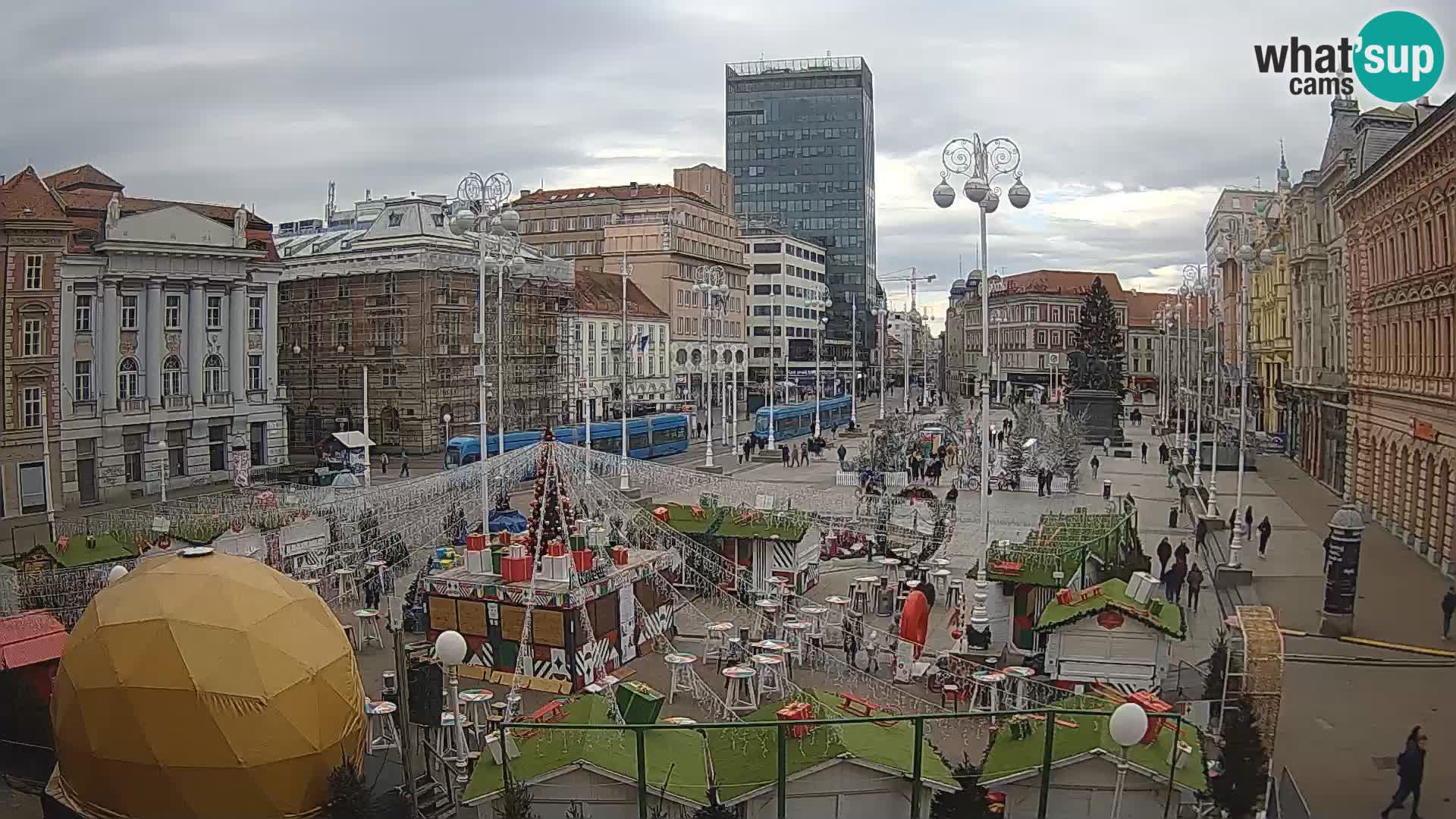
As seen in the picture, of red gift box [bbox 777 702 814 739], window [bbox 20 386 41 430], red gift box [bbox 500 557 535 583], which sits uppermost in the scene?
window [bbox 20 386 41 430]

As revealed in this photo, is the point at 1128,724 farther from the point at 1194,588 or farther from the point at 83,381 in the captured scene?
the point at 83,381

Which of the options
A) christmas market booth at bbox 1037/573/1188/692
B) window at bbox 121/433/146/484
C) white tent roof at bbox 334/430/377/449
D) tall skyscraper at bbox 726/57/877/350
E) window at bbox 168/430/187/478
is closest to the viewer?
christmas market booth at bbox 1037/573/1188/692

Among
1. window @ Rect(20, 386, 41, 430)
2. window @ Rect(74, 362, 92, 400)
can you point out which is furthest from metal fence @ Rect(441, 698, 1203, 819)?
window @ Rect(74, 362, 92, 400)

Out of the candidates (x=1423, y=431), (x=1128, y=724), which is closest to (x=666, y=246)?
(x=1423, y=431)

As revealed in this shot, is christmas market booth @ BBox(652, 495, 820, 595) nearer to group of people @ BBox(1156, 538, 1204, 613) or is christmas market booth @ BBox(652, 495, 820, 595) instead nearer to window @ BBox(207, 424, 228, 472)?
group of people @ BBox(1156, 538, 1204, 613)

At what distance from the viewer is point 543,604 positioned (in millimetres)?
18953

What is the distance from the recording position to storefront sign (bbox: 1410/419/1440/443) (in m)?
29.4

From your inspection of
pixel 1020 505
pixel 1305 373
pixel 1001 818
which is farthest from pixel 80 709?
pixel 1305 373

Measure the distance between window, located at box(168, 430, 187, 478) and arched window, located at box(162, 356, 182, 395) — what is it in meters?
1.65

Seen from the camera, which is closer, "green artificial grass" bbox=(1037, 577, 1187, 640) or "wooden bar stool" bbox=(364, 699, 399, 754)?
"wooden bar stool" bbox=(364, 699, 399, 754)

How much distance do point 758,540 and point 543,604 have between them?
7727 millimetres

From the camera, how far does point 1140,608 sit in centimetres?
1778

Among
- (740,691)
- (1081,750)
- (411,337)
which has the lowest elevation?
(740,691)

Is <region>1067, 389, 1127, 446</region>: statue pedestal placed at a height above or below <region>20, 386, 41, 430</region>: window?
below
